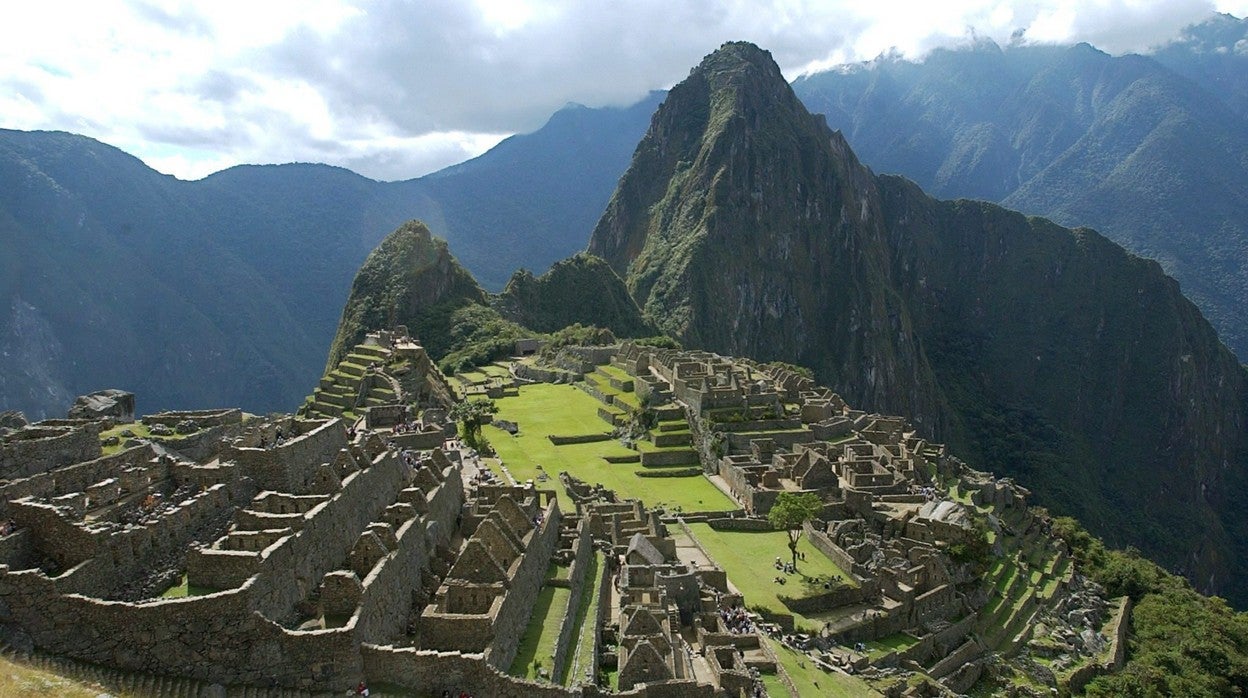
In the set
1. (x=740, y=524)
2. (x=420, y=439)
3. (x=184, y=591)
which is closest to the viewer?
(x=184, y=591)

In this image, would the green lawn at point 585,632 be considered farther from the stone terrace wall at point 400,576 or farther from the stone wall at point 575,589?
the stone terrace wall at point 400,576

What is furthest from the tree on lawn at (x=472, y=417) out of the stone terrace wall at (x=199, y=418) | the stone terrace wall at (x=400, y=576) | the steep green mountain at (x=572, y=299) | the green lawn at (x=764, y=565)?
the steep green mountain at (x=572, y=299)

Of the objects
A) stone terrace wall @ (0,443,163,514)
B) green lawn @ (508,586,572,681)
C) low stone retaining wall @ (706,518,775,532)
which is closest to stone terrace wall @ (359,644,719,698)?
green lawn @ (508,586,572,681)

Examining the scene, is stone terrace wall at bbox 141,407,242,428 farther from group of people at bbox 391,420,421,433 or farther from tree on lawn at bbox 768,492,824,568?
tree on lawn at bbox 768,492,824,568

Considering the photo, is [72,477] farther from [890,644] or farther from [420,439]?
[890,644]

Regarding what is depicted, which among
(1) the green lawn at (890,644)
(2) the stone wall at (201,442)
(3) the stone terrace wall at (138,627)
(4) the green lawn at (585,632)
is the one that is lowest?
(1) the green lawn at (890,644)

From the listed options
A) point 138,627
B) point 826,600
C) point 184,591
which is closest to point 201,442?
point 184,591
